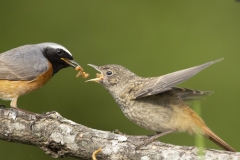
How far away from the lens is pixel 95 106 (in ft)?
26.0

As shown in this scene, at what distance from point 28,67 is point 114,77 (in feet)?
2.91

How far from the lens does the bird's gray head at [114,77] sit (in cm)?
595

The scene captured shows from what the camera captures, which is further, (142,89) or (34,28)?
(34,28)

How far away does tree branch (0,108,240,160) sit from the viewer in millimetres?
4949

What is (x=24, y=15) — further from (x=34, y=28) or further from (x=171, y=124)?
(x=171, y=124)

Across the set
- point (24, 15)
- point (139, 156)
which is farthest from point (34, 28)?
point (139, 156)

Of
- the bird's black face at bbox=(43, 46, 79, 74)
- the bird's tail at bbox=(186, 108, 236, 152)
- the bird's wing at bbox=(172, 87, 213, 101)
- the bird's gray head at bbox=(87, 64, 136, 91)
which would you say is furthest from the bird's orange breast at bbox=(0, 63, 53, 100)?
the bird's tail at bbox=(186, 108, 236, 152)

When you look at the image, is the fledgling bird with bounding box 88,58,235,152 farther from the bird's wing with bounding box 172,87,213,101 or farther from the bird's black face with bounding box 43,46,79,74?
the bird's black face with bounding box 43,46,79,74

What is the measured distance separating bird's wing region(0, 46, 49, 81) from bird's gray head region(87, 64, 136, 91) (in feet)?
2.05

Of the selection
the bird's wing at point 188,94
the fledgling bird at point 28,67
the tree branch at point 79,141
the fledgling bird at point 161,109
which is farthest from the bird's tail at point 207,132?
the fledgling bird at point 28,67

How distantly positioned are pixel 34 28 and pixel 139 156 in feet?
11.7

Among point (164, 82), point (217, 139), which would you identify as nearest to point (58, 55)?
point (164, 82)

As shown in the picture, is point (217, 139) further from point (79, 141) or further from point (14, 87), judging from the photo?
point (14, 87)

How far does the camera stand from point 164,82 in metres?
5.33
